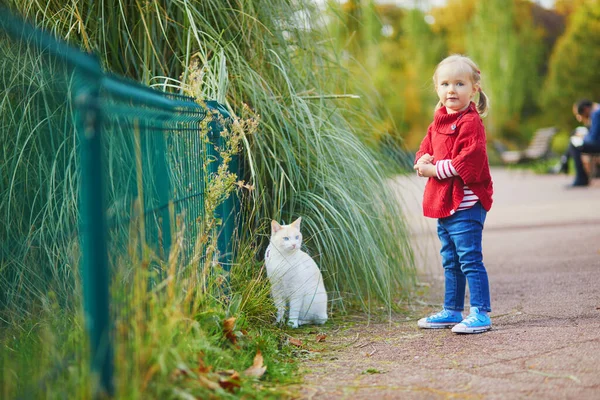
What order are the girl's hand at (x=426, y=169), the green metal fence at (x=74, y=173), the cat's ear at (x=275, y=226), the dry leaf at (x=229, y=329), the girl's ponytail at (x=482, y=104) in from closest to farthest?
the green metal fence at (x=74, y=173)
the dry leaf at (x=229, y=329)
the girl's hand at (x=426, y=169)
the cat's ear at (x=275, y=226)
the girl's ponytail at (x=482, y=104)

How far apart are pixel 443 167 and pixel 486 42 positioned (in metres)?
21.4

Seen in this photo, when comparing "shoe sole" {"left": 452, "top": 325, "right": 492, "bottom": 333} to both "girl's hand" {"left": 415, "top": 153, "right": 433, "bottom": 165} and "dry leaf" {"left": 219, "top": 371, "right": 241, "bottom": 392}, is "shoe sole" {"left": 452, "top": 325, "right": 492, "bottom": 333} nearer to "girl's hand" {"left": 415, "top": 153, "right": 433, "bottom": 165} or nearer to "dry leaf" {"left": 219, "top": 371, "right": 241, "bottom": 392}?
"girl's hand" {"left": 415, "top": 153, "right": 433, "bottom": 165}

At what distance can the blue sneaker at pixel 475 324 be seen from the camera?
142 inches

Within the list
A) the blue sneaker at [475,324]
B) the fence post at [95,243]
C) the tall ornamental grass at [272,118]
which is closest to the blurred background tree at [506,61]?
the tall ornamental grass at [272,118]

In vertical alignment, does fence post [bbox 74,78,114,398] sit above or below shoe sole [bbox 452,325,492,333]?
above

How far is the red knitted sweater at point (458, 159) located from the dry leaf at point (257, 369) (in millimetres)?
1328

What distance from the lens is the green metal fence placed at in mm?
2809

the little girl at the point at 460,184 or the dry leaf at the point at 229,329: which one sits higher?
the little girl at the point at 460,184

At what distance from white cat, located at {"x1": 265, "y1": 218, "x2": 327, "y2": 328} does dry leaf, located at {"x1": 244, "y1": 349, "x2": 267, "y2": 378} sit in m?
0.87

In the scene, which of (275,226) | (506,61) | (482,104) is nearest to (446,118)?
(482,104)

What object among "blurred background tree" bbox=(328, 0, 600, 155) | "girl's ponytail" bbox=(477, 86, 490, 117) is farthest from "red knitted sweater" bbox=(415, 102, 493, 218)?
"blurred background tree" bbox=(328, 0, 600, 155)

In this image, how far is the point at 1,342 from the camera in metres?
3.30

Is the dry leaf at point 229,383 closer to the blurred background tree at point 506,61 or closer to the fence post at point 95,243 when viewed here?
the fence post at point 95,243

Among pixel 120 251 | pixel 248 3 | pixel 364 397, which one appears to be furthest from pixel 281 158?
pixel 364 397
